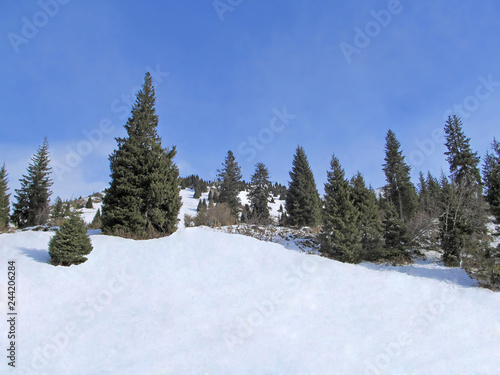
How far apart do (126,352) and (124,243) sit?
649cm

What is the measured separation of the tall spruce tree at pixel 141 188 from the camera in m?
13.1

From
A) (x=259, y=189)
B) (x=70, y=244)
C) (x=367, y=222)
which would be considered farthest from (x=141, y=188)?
(x=259, y=189)

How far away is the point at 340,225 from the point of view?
1533 cm

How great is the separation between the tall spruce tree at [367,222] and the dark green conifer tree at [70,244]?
15.2 m

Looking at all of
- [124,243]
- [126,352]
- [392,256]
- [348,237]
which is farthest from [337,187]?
[126,352]

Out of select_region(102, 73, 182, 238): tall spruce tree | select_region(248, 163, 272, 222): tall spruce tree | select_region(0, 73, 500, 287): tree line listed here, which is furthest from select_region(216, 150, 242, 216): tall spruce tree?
select_region(102, 73, 182, 238): tall spruce tree

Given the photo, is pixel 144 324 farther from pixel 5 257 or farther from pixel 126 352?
pixel 5 257

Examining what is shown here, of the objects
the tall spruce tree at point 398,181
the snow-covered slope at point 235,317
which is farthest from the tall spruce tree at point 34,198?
the tall spruce tree at point 398,181

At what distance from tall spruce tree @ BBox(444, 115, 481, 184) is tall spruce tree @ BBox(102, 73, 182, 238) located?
3637 centimetres

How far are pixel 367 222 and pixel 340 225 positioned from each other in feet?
9.46

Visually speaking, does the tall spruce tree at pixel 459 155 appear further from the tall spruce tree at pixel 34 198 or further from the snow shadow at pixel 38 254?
the tall spruce tree at pixel 34 198

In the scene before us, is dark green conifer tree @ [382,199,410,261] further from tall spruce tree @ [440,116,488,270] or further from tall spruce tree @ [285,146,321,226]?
tall spruce tree @ [285,146,321,226]

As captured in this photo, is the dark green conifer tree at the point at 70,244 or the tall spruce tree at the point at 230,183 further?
the tall spruce tree at the point at 230,183

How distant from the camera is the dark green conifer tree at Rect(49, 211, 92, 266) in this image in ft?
28.7
